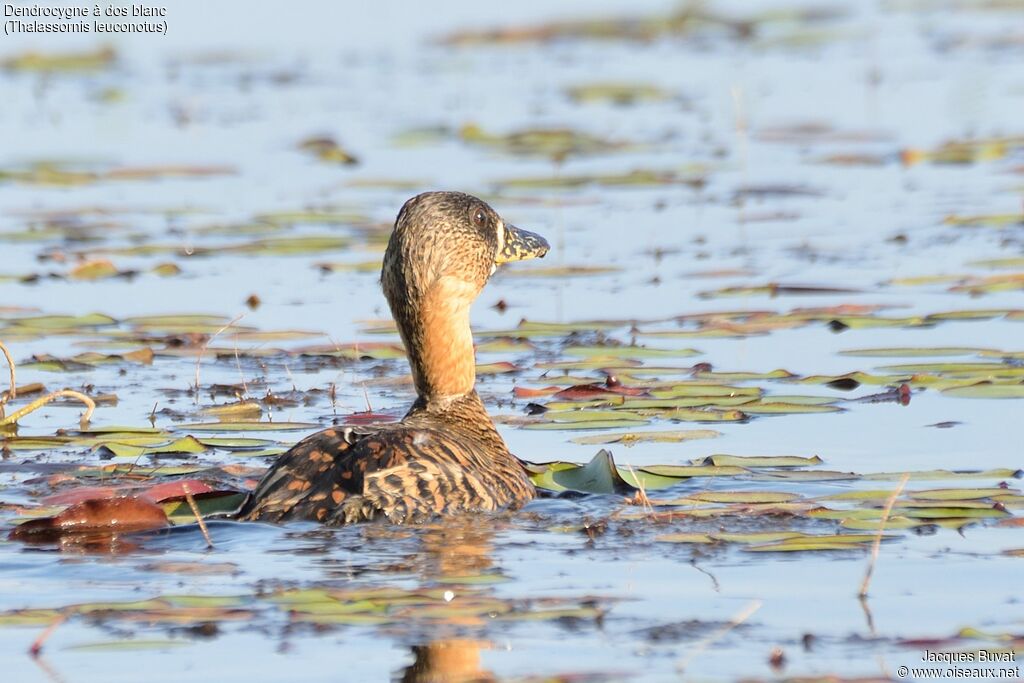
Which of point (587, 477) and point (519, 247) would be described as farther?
point (519, 247)

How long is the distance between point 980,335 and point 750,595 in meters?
4.23

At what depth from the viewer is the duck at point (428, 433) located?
6.55m

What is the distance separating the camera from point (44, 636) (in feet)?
17.1

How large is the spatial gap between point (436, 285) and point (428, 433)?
2.38ft

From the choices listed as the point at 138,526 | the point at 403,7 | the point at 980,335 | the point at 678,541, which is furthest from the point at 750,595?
the point at 403,7

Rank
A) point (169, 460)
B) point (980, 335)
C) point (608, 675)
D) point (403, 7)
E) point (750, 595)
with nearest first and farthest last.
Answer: point (608, 675) → point (750, 595) → point (169, 460) → point (980, 335) → point (403, 7)

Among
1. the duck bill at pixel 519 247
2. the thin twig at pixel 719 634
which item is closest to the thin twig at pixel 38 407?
the duck bill at pixel 519 247

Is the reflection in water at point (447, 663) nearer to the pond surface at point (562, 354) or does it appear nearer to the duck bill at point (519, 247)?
the pond surface at point (562, 354)

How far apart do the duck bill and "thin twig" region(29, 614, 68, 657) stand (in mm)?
2917

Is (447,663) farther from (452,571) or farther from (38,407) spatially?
(38,407)

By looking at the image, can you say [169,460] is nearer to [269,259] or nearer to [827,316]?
[827,316]

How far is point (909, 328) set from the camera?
9.66m

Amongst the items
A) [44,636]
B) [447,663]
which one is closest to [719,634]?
[447,663]

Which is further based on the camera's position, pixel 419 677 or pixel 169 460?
pixel 169 460
